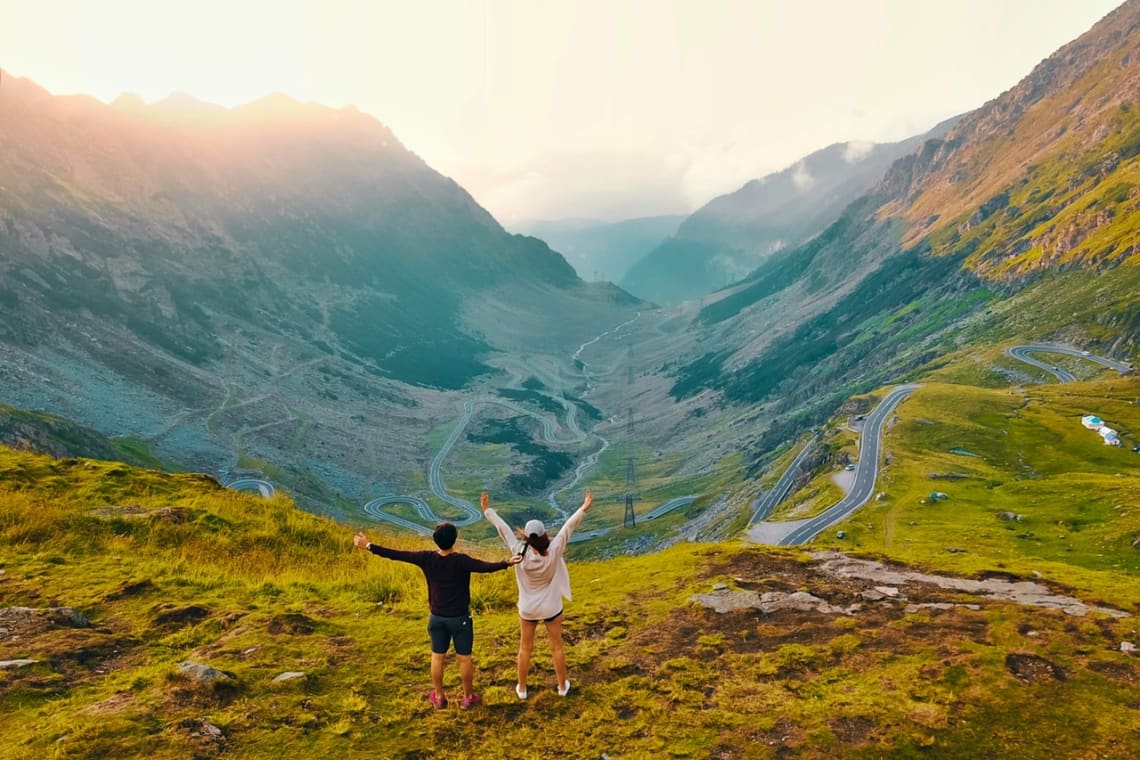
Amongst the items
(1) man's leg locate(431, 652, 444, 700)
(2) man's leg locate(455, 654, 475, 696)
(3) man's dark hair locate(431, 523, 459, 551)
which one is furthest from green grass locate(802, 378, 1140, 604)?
(3) man's dark hair locate(431, 523, 459, 551)

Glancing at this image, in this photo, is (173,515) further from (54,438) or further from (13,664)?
(54,438)

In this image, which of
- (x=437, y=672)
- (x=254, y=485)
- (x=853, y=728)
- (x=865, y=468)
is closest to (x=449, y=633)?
(x=437, y=672)

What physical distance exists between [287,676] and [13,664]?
4.81m

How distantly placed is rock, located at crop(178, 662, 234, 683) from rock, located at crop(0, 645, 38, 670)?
2601mm

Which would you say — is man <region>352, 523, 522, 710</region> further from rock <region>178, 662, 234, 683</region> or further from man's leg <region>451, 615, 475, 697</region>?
rock <region>178, 662, 234, 683</region>

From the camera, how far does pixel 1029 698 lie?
1143 centimetres

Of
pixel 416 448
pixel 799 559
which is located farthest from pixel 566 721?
pixel 416 448

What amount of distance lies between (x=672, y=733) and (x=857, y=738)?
10.6 ft

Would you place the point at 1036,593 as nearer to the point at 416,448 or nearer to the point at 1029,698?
the point at 1029,698

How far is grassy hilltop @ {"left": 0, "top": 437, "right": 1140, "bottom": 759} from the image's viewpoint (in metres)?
10.2

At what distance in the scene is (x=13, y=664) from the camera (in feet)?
36.2

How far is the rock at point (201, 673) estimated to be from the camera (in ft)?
36.7

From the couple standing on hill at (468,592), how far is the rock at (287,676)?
8.95 ft

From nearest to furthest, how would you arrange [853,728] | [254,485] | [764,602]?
[853,728] → [764,602] → [254,485]
